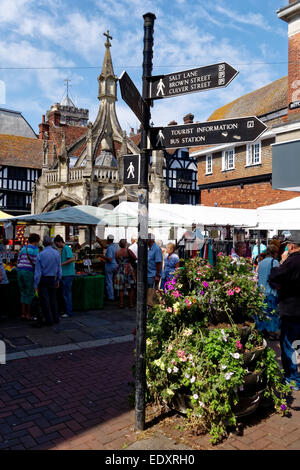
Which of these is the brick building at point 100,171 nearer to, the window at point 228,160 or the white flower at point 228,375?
the window at point 228,160

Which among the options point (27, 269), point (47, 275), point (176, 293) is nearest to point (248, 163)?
point (27, 269)

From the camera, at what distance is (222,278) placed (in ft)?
13.5

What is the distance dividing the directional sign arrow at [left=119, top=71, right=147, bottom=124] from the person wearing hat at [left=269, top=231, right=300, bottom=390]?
252cm

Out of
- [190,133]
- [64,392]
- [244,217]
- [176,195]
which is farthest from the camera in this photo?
[176,195]

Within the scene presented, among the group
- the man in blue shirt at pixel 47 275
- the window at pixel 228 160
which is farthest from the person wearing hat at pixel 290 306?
the window at pixel 228 160

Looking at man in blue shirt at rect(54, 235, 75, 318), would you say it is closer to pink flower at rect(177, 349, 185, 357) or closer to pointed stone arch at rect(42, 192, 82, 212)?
pink flower at rect(177, 349, 185, 357)

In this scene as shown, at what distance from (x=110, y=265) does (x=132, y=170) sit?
703 centimetres

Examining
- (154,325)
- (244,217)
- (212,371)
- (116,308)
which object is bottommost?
(116,308)

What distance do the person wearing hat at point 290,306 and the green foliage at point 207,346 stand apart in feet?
1.65

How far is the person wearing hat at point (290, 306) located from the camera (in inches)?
173

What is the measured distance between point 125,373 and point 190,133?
132 inches

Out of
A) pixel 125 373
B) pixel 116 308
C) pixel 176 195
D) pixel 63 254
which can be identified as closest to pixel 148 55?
pixel 125 373

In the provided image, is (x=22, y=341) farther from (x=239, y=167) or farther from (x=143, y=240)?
(x=239, y=167)
